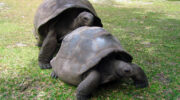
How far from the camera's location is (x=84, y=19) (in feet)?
10.8

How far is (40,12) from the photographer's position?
11.9ft

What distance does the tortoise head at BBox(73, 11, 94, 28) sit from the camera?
10.6 feet

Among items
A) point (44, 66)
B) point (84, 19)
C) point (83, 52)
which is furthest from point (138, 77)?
point (44, 66)

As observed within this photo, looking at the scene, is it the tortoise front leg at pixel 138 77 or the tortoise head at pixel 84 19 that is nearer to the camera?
the tortoise front leg at pixel 138 77

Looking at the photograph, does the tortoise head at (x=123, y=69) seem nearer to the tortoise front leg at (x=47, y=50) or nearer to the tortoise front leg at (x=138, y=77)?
the tortoise front leg at (x=138, y=77)

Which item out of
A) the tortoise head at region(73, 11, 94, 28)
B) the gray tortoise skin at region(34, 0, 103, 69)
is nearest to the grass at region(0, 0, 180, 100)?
the gray tortoise skin at region(34, 0, 103, 69)

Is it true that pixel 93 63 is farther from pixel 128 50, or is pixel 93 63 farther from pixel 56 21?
pixel 128 50

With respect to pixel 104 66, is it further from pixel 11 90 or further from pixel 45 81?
pixel 11 90

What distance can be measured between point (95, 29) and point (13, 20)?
181 inches

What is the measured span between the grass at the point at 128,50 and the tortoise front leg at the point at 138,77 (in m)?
0.07

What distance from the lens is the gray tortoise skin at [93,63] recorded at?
2.24 m

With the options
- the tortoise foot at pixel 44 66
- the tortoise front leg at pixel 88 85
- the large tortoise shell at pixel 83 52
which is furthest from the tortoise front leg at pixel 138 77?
the tortoise foot at pixel 44 66

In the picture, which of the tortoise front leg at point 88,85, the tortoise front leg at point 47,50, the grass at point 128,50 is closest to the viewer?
the tortoise front leg at point 88,85

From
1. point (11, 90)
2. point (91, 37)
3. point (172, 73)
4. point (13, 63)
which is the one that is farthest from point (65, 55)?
point (172, 73)
